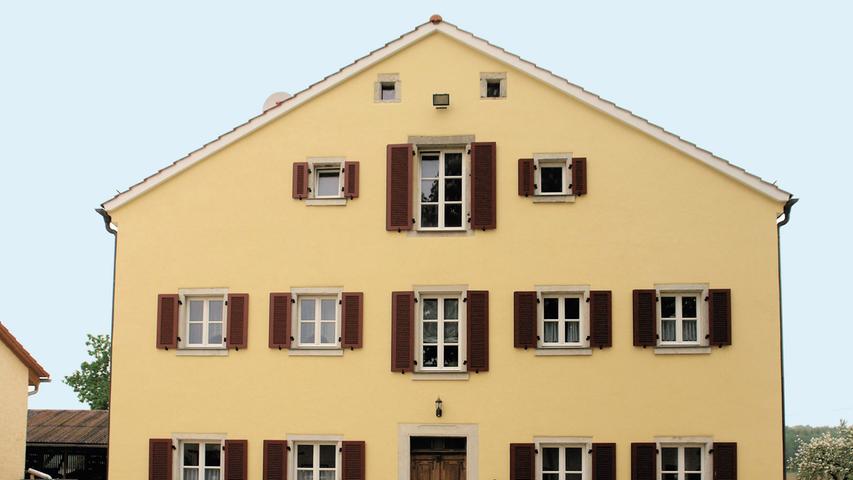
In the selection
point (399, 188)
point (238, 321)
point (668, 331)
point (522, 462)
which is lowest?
point (522, 462)

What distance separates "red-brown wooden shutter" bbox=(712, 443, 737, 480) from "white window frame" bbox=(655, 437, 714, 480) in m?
0.14

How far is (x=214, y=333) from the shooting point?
72.3 ft

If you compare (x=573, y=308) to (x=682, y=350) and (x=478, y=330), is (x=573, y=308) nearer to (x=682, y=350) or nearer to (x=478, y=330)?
(x=478, y=330)

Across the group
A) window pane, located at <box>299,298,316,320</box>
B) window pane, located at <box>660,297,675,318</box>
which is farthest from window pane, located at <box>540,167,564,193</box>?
window pane, located at <box>299,298,316,320</box>

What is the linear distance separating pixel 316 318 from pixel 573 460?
5881mm

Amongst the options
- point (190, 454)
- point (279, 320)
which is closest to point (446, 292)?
point (279, 320)

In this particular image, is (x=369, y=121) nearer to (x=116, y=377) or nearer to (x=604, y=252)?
(x=604, y=252)

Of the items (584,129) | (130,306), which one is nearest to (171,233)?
(130,306)

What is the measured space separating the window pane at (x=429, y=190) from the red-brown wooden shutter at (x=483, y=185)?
82 cm

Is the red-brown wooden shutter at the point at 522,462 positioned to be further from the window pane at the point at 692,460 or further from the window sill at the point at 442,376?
the window pane at the point at 692,460

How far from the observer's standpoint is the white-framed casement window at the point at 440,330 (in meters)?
21.4

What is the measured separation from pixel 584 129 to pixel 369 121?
443cm

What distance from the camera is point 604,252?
21.3 metres

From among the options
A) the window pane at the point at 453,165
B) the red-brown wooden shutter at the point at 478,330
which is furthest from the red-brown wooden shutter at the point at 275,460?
the window pane at the point at 453,165
